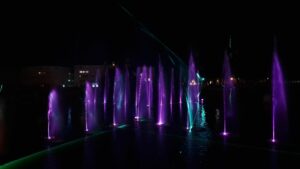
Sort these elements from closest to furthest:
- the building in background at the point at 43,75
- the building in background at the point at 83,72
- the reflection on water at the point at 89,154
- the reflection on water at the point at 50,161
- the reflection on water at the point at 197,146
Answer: the reflection on water at the point at 50,161 < the reflection on water at the point at 89,154 < the reflection on water at the point at 197,146 < the building in background at the point at 43,75 < the building in background at the point at 83,72

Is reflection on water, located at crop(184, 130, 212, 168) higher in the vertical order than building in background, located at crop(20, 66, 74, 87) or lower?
lower

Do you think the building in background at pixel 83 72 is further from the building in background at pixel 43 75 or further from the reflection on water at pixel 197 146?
the reflection on water at pixel 197 146

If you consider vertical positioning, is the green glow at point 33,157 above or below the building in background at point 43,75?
below

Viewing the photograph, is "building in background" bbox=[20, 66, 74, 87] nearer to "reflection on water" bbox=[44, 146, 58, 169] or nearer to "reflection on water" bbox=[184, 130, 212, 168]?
"reflection on water" bbox=[184, 130, 212, 168]

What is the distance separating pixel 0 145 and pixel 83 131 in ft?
11.5

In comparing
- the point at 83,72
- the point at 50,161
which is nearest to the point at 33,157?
the point at 50,161

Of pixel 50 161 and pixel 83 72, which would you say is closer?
pixel 50 161

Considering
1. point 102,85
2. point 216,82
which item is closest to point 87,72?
point 216,82

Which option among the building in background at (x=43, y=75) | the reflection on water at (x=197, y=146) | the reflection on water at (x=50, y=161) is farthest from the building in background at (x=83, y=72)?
the reflection on water at (x=50, y=161)

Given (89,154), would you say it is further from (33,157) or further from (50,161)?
(33,157)

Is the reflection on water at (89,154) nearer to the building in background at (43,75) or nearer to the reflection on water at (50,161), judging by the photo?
the reflection on water at (50,161)

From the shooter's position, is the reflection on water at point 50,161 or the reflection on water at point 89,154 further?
the reflection on water at point 89,154

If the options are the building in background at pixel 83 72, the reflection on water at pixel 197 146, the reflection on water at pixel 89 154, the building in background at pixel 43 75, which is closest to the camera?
the reflection on water at pixel 89 154

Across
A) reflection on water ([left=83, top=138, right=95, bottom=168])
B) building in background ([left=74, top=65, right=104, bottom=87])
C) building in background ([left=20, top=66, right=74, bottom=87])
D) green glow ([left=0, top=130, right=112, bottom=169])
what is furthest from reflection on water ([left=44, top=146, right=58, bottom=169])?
building in background ([left=74, top=65, right=104, bottom=87])
